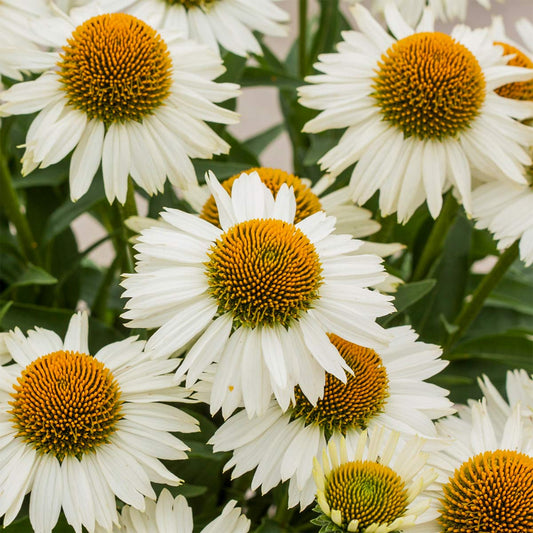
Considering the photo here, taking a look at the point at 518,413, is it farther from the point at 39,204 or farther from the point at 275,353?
the point at 39,204

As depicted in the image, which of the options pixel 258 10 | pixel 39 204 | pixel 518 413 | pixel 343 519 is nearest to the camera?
pixel 343 519

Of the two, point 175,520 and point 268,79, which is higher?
point 268,79

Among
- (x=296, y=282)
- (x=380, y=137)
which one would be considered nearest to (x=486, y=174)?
(x=380, y=137)

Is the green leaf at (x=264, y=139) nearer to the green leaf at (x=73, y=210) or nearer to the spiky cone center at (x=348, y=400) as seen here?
the green leaf at (x=73, y=210)

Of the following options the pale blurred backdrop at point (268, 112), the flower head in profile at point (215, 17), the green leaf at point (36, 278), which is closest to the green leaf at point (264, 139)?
the flower head in profile at point (215, 17)

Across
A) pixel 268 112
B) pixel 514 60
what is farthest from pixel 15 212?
pixel 268 112

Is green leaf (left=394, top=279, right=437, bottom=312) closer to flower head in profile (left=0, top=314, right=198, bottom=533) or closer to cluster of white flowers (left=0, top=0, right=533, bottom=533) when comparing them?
cluster of white flowers (left=0, top=0, right=533, bottom=533)

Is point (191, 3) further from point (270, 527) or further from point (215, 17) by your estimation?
point (270, 527)
